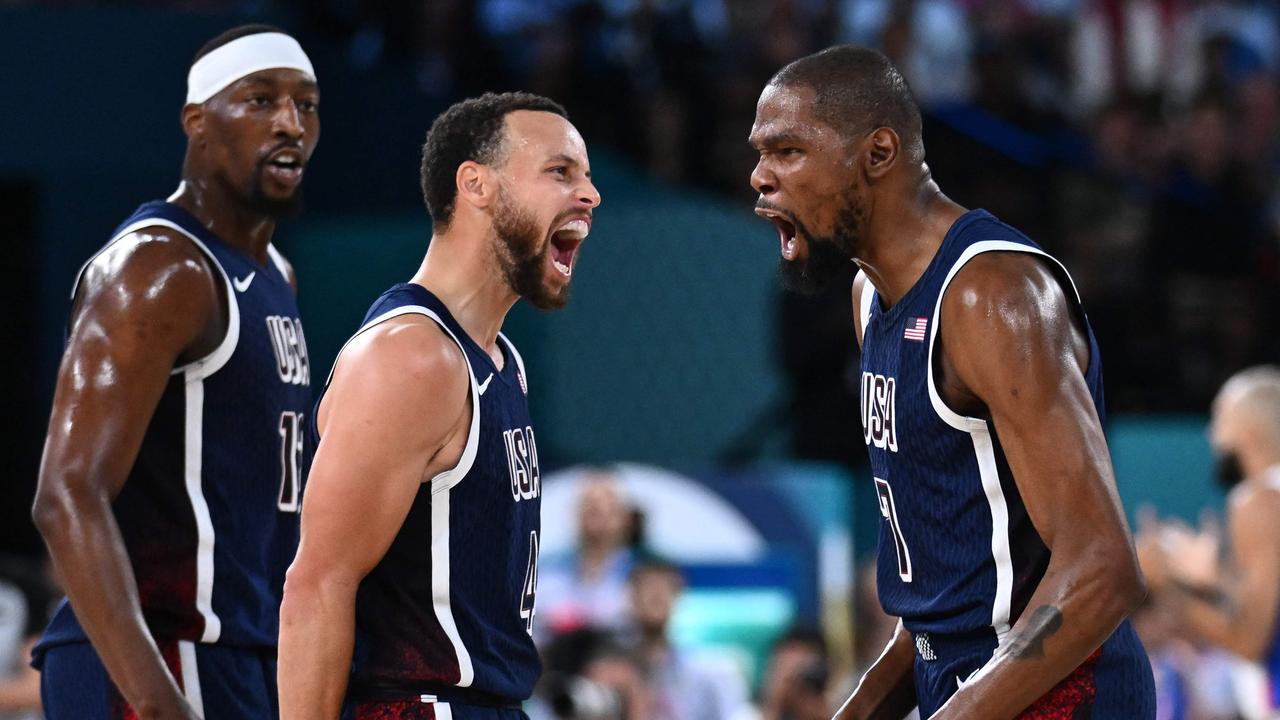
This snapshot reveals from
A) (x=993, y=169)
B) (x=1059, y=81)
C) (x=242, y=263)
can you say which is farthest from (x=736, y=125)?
(x=242, y=263)

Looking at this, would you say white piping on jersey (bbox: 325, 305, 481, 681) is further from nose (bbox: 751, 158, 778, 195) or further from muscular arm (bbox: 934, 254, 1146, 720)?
muscular arm (bbox: 934, 254, 1146, 720)

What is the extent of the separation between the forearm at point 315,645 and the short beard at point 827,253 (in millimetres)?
1217

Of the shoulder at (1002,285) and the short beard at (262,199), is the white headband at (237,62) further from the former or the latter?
the shoulder at (1002,285)

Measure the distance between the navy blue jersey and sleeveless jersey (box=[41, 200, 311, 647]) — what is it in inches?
29.6

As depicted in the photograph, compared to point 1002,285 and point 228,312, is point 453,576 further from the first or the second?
point 1002,285

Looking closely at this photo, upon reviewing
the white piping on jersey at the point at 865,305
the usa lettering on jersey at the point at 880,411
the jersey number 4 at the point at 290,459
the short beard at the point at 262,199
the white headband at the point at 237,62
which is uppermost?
the white headband at the point at 237,62

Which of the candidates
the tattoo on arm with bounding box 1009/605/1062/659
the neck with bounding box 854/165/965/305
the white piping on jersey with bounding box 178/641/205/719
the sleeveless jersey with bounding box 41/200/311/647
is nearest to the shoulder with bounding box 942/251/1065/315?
the neck with bounding box 854/165/965/305

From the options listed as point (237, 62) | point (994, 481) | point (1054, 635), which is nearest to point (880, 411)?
point (994, 481)

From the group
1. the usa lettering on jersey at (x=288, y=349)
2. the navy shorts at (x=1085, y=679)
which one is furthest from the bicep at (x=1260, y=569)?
the usa lettering on jersey at (x=288, y=349)

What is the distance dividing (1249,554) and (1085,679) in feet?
13.0

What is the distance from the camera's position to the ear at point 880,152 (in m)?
3.95

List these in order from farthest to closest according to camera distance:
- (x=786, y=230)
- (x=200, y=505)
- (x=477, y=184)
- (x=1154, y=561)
Result: (x=1154, y=561), (x=200, y=505), (x=786, y=230), (x=477, y=184)

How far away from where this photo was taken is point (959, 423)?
3.67 meters

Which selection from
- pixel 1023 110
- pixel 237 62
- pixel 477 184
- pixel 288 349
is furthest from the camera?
pixel 1023 110
